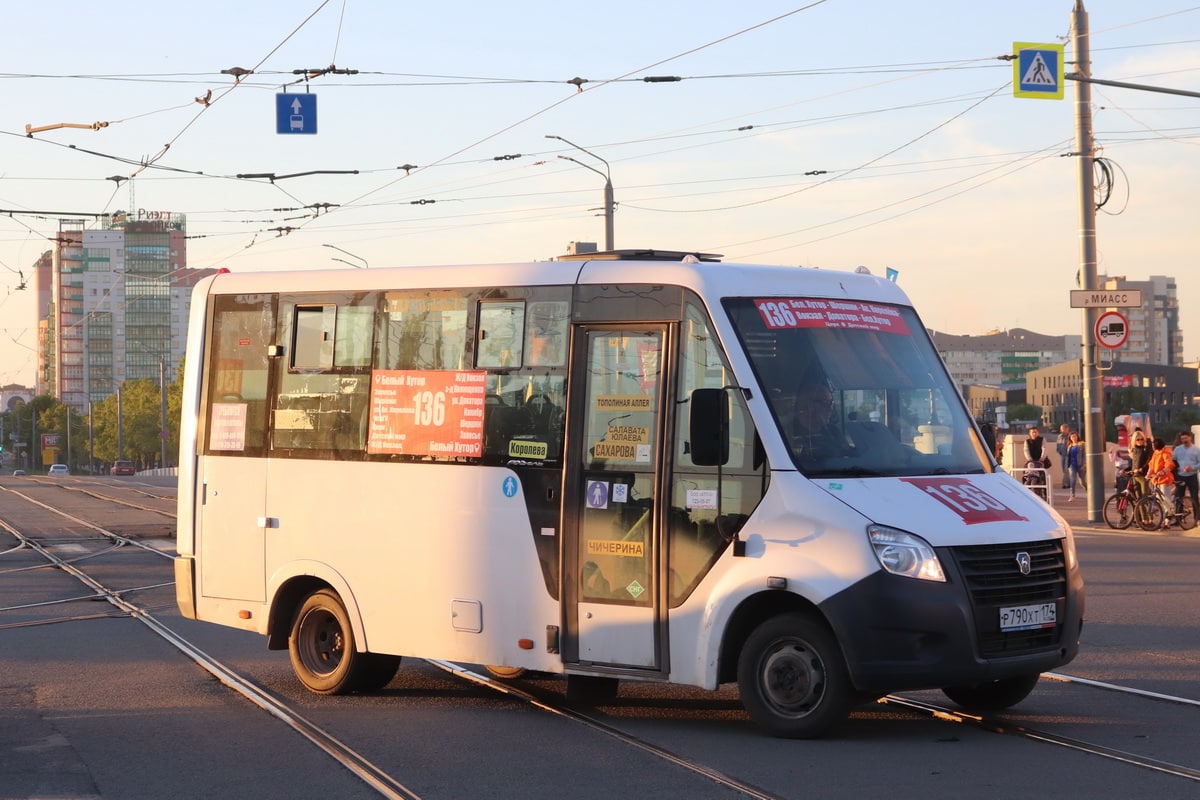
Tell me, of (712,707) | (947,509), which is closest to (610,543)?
(712,707)

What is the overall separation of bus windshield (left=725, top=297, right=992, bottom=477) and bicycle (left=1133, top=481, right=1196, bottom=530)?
Result: 60.9 feet

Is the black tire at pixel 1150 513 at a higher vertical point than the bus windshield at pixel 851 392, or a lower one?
lower

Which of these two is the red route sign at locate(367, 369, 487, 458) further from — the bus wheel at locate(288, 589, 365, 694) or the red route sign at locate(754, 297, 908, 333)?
the red route sign at locate(754, 297, 908, 333)

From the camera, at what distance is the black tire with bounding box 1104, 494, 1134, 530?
89.9 feet

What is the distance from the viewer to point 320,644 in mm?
10906

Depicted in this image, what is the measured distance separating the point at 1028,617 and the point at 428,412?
387 centimetres

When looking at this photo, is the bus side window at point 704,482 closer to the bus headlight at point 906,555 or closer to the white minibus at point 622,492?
the white minibus at point 622,492

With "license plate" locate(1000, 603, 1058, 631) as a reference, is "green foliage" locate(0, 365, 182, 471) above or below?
above

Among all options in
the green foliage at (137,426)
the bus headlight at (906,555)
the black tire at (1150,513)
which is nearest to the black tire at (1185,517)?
the black tire at (1150,513)

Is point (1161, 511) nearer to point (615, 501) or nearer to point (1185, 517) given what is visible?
point (1185, 517)

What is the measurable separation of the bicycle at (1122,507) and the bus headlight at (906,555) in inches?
793

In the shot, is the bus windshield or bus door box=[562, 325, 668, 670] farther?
bus door box=[562, 325, 668, 670]

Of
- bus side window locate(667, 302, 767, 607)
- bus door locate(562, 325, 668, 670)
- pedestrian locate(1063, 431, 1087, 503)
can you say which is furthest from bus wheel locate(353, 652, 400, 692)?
pedestrian locate(1063, 431, 1087, 503)

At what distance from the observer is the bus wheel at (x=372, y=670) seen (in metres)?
10.6
